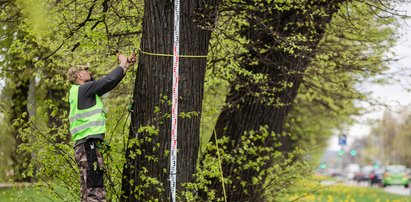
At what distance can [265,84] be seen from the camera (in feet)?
33.1


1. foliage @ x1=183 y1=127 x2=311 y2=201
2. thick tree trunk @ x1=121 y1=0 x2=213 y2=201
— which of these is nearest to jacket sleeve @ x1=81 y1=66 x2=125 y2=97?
thick tree trunk @ x1=121 y1=0 x2=213 y2=201

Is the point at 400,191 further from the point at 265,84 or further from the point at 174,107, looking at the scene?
the point at 174,107

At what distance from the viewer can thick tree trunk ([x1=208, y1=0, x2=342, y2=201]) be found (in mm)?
10266

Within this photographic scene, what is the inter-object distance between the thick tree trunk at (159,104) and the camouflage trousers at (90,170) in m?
0.57

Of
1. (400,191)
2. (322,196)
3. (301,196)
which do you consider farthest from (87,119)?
(400,191)

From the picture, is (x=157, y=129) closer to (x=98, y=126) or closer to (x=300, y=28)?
(x=98, y=126)

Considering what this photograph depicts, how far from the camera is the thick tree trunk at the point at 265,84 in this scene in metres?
10.3

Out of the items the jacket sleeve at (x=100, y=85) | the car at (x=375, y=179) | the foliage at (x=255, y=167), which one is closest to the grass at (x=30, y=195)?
the jacket sleeve at (x=100, y=85)

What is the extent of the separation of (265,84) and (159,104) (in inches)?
109

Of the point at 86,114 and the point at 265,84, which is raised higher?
the point at 265,84

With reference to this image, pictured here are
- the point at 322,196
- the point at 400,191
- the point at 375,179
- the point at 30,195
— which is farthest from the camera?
the point at 375,179

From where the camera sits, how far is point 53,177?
26.5 ft

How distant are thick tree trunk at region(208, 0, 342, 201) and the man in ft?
11.2

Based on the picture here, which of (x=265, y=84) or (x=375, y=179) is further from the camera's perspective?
(x=375, y=179)
